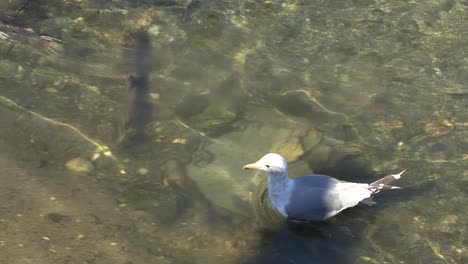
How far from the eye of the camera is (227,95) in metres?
7.46

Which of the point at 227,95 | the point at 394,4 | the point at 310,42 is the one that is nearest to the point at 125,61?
the point at 227,95

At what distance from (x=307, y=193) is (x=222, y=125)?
1.43 meters

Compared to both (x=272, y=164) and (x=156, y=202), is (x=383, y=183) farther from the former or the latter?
(x=156, y=202)

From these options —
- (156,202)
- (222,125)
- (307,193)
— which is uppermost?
(307,193)

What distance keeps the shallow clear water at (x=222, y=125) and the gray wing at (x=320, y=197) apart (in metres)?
0.19

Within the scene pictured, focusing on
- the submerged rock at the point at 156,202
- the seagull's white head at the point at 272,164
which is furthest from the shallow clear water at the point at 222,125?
the seagull's white head at the point at 272,164

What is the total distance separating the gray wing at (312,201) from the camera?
5988 mm

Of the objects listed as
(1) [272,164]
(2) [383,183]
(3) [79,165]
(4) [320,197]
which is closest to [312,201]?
(4) [320,197]

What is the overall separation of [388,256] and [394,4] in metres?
4.07

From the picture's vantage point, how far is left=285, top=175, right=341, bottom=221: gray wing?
19.6 feet

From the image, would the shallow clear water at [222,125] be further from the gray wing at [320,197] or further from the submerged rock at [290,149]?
the gray wing at [320,197]

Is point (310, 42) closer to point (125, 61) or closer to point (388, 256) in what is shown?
point (125, 61)

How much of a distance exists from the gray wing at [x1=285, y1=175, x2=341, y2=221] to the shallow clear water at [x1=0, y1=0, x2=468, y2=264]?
169 millimetres

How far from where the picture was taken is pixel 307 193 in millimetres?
6016
